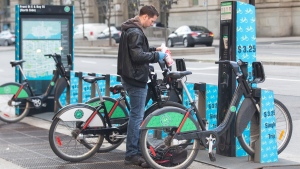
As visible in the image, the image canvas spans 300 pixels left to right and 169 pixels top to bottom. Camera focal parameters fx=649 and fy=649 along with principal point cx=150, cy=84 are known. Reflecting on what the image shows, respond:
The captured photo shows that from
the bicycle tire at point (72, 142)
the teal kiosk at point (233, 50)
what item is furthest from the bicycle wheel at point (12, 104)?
the teal kiosk at point (233, 50)

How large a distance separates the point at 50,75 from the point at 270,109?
19.7 feet

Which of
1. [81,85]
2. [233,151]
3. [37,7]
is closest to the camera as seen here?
[233,151]

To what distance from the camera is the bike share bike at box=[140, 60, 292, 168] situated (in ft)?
23.0

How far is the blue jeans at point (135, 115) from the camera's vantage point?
7.30 meters

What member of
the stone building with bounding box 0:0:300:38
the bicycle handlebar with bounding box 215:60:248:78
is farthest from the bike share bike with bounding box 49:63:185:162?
the stone building with bounding box 0:0:300:38

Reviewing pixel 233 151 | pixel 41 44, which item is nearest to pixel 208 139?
pixel 233 151

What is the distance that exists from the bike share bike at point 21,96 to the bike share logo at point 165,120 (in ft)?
14.1

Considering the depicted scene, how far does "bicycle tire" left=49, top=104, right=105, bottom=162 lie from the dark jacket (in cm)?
82

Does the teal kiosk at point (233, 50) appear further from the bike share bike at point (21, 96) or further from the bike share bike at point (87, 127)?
the bike share bike at point (21, 96)

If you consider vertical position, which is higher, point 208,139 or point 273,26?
point 273,26

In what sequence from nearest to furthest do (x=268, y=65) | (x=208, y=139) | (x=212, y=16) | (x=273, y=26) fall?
(x=208, y=139)
(x=268, y=65)
(x=273, y=26)
(x=212, y=16)

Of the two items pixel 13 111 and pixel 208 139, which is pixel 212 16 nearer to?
pixel 13 111

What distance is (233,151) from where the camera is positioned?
7.74 meters

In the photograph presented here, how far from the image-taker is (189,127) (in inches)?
281
